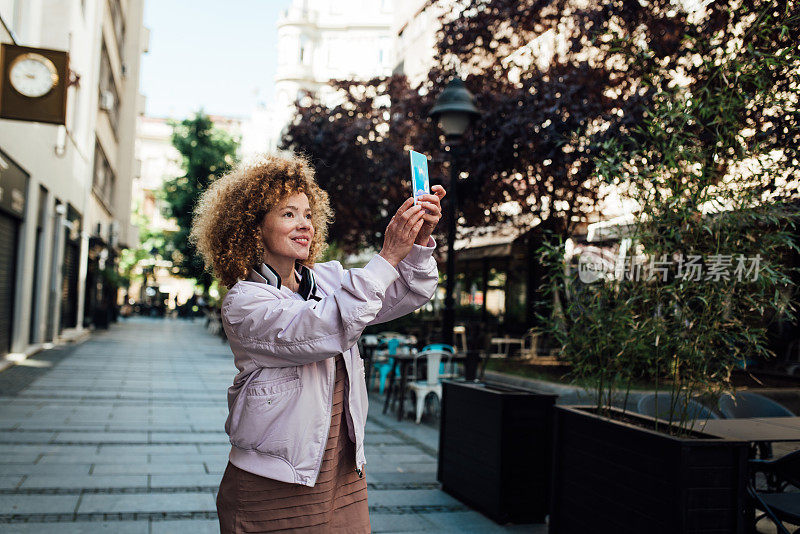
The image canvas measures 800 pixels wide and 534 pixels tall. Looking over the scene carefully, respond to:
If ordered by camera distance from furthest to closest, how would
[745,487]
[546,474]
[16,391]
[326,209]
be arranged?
[16,391], [546,474], [745,487], [326,209]

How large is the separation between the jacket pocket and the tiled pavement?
2.83 meters

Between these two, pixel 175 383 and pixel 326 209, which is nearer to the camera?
pixel 326 209

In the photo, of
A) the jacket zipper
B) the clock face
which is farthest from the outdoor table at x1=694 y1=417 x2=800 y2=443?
the clock face

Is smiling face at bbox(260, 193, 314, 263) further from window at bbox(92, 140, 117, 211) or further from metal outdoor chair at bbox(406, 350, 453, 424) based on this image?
window at bbox(92, 140, 117, 211)

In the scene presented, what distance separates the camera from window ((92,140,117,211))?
82.6ft

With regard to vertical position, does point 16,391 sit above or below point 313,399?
below

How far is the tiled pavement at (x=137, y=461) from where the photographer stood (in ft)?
15.5

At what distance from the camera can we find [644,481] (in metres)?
3.47

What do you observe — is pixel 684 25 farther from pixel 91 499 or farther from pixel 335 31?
pixel 335 31

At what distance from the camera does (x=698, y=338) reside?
343cm

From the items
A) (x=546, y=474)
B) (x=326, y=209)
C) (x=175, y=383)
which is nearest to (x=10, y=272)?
(x=175, y=383)

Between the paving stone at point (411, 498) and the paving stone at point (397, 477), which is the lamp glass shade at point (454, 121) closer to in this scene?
the paving stone at point (397, 477)

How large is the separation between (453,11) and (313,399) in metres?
12.6

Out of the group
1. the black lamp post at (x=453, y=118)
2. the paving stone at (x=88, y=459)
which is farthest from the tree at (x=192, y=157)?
the paving stone at (x=88, y=459)
